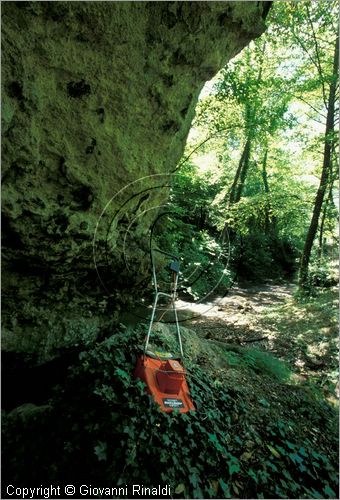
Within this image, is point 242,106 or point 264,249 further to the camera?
point 264,249

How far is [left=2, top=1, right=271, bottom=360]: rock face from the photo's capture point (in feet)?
10.5

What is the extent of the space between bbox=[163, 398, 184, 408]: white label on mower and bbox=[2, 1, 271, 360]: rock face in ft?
5.86

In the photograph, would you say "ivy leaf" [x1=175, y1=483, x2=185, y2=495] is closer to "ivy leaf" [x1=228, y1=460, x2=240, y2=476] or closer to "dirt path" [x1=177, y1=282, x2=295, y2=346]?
"ivy leaf" [x1=228, y1=460, x2=240, y2=476]

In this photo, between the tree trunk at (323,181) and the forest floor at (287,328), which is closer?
the forest floor at (287,328)

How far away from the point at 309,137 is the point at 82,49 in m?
12.3

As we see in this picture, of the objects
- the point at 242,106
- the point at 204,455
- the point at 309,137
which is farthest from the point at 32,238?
the point at 309,137

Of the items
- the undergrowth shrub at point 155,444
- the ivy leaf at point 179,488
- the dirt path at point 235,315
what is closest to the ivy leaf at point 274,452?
the undergrowth shrub at point 155,444

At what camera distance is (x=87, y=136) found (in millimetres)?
3693

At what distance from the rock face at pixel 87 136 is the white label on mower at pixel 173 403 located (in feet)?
5.86

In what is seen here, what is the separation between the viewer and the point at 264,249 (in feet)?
62.6

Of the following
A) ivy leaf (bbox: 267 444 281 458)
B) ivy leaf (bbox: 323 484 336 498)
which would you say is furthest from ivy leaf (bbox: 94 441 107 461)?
ivy leaf (bbox: 323 484 336 498)

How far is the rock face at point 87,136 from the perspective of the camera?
320 cm

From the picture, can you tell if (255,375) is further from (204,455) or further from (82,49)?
(82,49)

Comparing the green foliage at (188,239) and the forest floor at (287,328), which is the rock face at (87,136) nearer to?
the green foliage at (188,239)
